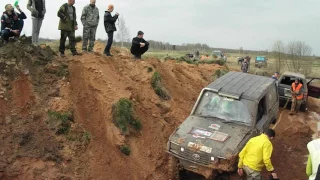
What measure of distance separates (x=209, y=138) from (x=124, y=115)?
2656mm

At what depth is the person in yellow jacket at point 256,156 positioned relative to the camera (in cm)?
627

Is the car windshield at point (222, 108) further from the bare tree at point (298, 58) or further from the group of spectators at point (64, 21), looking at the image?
the bare tree at point (298, 58)

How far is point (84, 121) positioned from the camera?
8.65 meters

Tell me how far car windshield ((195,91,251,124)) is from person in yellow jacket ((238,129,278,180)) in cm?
170

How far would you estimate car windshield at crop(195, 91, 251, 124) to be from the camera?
824 cm

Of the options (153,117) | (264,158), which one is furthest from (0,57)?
(264,158)

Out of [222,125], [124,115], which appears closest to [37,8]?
[124,115]

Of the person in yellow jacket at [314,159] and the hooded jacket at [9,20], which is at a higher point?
the hooded jacket at [9,20]

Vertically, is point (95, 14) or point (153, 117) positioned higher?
point (95, 14)

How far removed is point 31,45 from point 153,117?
12.9ft

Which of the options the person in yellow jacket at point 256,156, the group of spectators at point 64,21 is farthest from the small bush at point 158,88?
the person in yellow jacket at point 256,156

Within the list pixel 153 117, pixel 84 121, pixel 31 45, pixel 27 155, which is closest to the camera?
pixel 27 155

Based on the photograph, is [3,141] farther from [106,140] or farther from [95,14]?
[95,14]

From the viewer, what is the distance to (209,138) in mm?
7562
